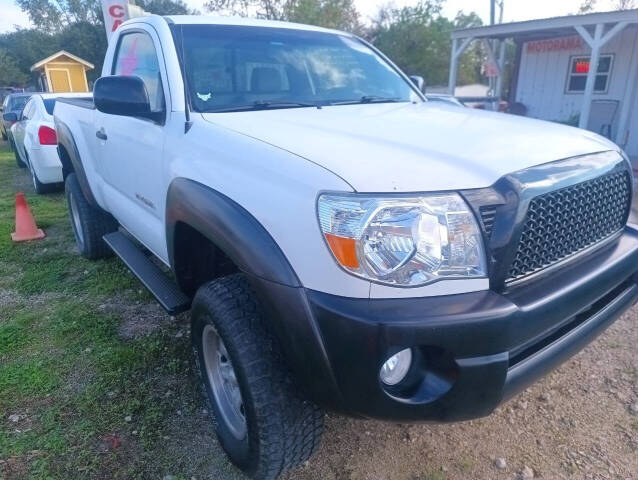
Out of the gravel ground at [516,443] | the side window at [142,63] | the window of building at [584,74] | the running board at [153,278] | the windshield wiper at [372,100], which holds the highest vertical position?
the side window at [142,63]

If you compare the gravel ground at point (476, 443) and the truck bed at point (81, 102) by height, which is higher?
the truck bed at point (81, 102)

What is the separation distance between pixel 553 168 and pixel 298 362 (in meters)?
1.17

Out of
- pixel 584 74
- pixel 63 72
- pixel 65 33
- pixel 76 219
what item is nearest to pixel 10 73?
pixel 65 33

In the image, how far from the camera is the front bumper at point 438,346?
58.9 inches

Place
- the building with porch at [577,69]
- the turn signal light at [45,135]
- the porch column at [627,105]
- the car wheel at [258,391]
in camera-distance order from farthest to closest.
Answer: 1. the porch column at [627,105]
2. the building with porch at [577,69]
3. the turn signal light at [45,135]
4. the car wheel at [258,391]

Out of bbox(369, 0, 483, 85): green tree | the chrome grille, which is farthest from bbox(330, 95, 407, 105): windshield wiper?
bbox(369, 0, 483, 85): green tree

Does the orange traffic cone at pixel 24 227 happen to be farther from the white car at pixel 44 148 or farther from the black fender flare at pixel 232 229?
the black fender flare at pixel 232 229

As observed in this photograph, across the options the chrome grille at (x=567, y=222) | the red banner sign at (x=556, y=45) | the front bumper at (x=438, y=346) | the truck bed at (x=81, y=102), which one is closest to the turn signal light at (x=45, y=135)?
the truck bed at (x=81, y=102)

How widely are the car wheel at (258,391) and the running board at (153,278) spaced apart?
491mm

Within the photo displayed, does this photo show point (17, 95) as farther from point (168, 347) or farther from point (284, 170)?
point (284, 170)

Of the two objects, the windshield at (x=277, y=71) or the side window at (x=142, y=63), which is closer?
the windshield at (x=277, y=71)

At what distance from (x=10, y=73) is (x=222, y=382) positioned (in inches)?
2002

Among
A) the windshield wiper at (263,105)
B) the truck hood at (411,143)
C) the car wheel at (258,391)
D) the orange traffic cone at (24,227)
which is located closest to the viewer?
the truck hood at (411,143)

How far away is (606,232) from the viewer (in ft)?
7.20
